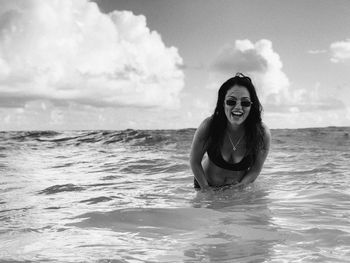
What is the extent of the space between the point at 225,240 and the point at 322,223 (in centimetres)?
102

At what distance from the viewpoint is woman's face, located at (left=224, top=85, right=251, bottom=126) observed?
492 centimetres

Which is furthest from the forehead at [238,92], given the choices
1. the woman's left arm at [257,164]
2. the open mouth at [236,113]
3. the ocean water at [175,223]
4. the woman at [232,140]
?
the ocean water at [175,223]

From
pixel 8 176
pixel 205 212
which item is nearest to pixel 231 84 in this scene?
pixel 205 212

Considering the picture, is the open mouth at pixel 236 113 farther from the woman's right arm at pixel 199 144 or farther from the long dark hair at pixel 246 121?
the woman's right arm at pixel 199 144

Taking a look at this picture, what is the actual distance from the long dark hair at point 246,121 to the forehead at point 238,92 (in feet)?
0.14

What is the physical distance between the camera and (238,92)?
194 inches

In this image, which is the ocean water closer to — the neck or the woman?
the woman

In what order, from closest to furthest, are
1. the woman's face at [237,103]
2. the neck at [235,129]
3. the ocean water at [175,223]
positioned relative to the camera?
the ocean water at [175,223], the woman's face at [237,103], the neck at [235,129]

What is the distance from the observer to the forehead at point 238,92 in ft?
16.1

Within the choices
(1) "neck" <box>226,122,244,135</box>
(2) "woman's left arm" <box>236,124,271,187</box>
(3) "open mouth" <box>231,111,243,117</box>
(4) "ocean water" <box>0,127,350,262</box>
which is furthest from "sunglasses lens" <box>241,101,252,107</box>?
(4) "ocean water" <box>0,127,350,262</box>

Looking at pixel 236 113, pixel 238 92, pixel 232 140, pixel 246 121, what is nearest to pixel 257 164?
pixel 232 140

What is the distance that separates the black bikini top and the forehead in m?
0.73

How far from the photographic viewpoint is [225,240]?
2.97 meters

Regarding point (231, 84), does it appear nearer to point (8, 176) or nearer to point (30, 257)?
point (30, 257)
